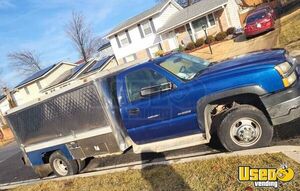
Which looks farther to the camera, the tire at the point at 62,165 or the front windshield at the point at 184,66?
the tire at the point at 62,165

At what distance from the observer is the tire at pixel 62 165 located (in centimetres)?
822

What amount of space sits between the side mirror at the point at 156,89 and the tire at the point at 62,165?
11.2 ft

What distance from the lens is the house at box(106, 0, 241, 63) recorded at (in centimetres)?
3222

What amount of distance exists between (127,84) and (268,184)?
3.31 m

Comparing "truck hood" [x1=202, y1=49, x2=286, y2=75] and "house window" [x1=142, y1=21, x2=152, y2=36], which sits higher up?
"house window" [x1=142, y1=21, x2=152, y2=36]

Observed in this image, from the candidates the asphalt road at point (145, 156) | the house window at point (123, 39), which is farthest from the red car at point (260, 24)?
the house window at point (123, 39)

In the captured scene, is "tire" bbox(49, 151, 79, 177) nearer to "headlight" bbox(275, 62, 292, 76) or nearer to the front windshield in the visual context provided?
the front windshield

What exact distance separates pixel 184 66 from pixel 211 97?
3.73 ft

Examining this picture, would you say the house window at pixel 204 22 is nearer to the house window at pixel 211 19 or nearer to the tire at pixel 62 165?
the house window at pixel 211 19

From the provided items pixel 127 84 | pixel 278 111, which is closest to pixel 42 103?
pixel 127 84

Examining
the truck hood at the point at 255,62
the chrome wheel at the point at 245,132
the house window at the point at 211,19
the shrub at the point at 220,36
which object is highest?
the house window at the point at 211,19

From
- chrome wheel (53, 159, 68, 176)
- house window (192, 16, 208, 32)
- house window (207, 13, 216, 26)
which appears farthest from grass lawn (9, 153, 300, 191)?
house window (192, 16, 208, 32)

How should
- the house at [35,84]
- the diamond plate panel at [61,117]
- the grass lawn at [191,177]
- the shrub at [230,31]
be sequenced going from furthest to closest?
1. the house at [35,84]
2. the shrub at [230,31]
3. the diamond plate panel at [61,117]
4. the grass lawn at [191,177]

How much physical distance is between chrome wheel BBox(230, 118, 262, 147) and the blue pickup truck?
0.05ft
